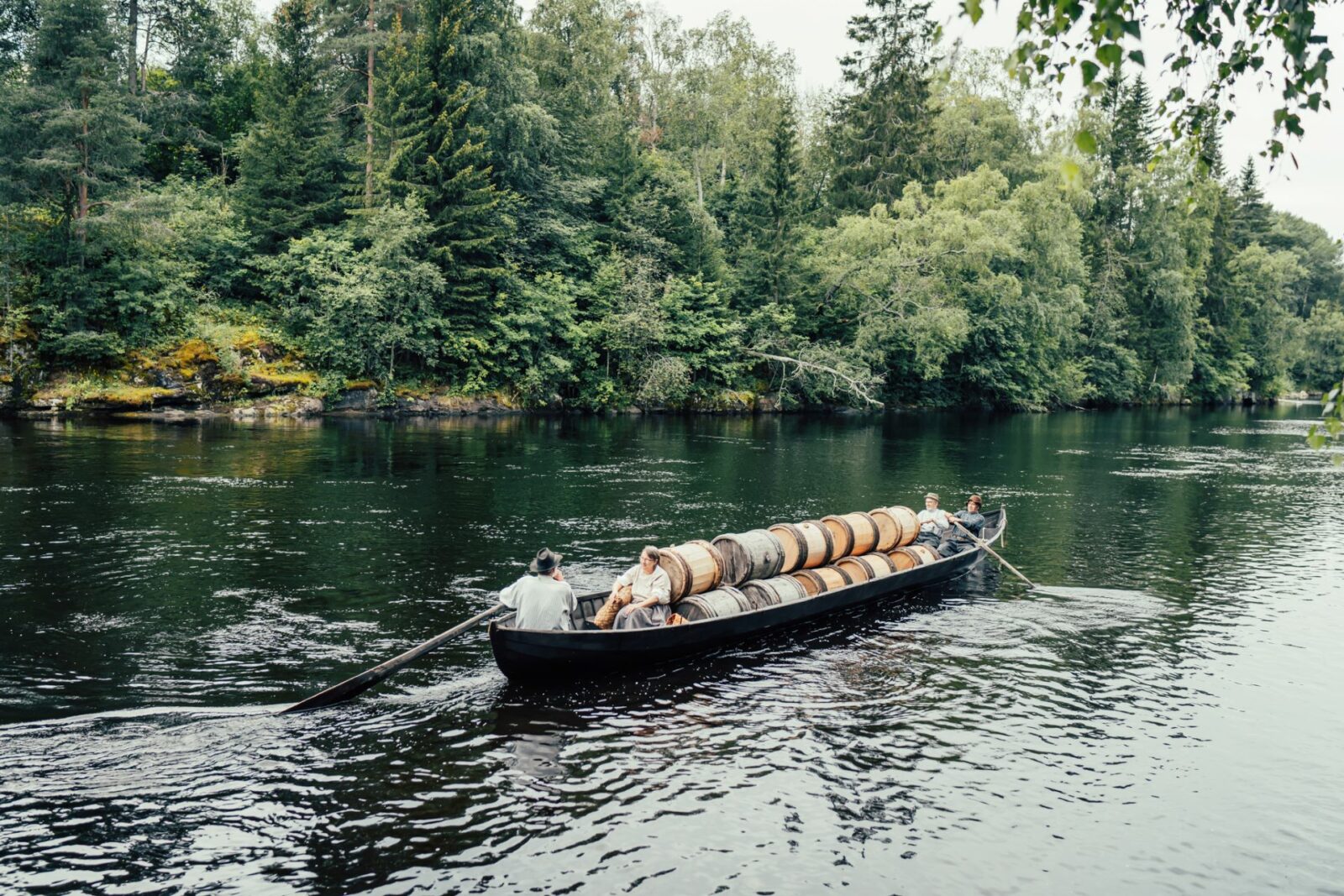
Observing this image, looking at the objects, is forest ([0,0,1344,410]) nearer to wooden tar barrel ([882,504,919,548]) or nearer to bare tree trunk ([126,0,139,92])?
bare tree trunk ([126,0,139,92])

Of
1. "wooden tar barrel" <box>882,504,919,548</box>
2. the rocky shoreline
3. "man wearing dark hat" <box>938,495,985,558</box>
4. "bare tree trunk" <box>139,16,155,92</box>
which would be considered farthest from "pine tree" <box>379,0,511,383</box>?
"wooden tar barrel" <box>882,504,919,548</box>

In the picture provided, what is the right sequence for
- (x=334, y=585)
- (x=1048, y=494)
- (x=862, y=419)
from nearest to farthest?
(x=334, y=585)
(x=1048, y=494)
(x=862, y=419)

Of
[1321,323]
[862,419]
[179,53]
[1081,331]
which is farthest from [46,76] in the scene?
[1321,323]

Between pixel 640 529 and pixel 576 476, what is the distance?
28.6ft

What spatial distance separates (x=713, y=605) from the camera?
14367 millimetres

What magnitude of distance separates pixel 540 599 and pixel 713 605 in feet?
9.86

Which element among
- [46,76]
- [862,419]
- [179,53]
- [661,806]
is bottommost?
[661,806]

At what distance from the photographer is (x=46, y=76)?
42.8 meters

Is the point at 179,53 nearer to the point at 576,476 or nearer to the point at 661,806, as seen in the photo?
the point at 576,476

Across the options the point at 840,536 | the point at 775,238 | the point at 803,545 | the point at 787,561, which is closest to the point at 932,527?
the point at 840,536

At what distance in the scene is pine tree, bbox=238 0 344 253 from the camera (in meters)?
50.6

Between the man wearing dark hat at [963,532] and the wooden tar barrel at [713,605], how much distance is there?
21.0 ft

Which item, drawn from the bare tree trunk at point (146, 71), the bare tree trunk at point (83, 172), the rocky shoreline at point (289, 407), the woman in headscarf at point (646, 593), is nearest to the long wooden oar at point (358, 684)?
the woman in headscarf at point (646, 593)

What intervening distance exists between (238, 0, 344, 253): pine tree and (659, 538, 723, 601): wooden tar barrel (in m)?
43.8
